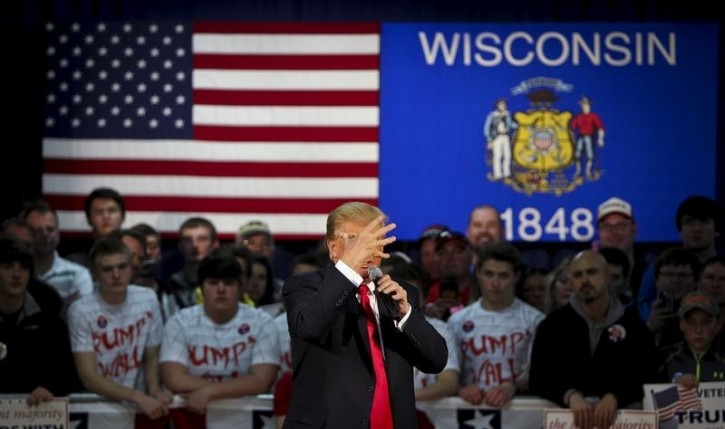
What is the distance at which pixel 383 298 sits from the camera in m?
4.12

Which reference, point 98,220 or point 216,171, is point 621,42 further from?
point 98,220

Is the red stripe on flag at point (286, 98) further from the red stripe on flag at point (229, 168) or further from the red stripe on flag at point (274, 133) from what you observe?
the red stripe on flag at point (229, 168)

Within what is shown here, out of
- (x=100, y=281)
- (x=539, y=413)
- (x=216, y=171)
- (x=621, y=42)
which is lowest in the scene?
(x=539, y=413)

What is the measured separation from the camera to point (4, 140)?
1027 centimetres

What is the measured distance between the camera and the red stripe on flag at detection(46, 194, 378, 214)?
1017 cm

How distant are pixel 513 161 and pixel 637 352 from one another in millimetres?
4082

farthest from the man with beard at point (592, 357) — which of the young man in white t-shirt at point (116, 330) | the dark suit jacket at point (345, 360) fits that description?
the dark suit jacket at point (345, 360)

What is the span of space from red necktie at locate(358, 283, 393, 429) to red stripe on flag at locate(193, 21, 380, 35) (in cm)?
628

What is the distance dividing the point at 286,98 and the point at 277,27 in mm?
563

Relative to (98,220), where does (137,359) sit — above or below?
below

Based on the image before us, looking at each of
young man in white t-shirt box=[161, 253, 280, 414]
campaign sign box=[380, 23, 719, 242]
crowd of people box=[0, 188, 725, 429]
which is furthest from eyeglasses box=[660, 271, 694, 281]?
campaign sign box=[380, 23, 719, 242]

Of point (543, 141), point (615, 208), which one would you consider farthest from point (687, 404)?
point (543, 141)

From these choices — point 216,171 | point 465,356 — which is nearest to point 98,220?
point 216,171

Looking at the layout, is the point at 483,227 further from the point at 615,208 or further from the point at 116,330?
the point at 116,330
